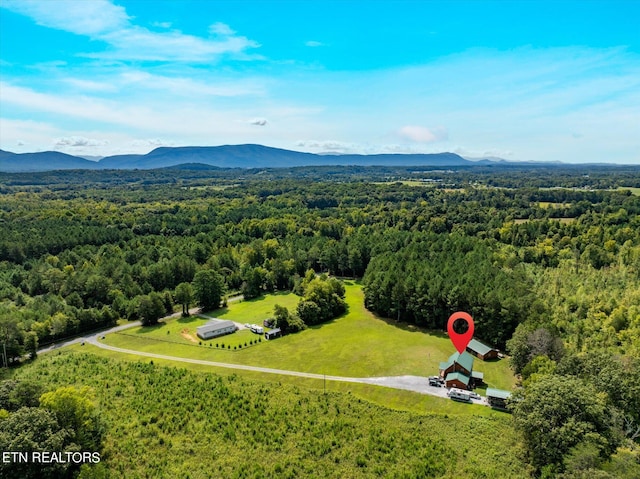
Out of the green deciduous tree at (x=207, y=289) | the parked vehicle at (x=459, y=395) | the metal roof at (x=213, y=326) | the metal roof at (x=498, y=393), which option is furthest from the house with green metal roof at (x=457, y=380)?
the green deciduous tree at (x=207, y=289)

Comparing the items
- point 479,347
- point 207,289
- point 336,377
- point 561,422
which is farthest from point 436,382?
point 207,289

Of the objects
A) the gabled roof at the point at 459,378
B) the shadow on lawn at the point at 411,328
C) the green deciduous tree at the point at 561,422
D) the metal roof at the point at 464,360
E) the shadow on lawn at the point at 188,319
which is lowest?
the shadow on lawn at the point at 188,319

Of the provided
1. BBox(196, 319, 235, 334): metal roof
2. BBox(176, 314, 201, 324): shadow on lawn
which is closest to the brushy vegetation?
BBox(196, 319, 235, 334): metal roof

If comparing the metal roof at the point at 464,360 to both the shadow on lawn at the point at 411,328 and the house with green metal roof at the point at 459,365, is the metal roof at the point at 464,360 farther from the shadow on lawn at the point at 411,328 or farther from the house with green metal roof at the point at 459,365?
the shadow on lawn at the point at 411,328

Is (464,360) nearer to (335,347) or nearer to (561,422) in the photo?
(561,422)

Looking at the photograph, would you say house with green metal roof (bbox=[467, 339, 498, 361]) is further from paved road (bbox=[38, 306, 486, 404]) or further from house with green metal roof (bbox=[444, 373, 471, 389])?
paved road (bbox=[38, 306, 486, 404])

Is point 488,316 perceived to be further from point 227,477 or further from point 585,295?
point 227,477

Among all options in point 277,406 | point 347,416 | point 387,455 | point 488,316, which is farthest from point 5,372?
point 488,316
